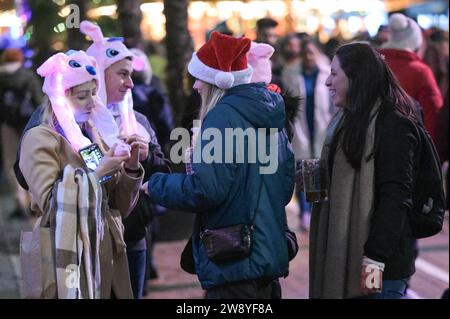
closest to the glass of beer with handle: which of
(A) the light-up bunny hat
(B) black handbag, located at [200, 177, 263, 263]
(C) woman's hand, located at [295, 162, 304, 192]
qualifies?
(C) woman's hand, located at [295, 162, 304, 192]

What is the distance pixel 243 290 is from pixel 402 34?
4.34m

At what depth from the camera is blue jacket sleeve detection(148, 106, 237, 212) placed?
4121 millimetres

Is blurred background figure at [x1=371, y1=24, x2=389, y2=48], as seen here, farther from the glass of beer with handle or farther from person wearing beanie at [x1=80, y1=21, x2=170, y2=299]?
the glass of beer with handle

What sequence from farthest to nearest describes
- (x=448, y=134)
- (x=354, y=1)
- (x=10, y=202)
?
(x=354, y=1), (x=10, y=202), (x=448, y=134)

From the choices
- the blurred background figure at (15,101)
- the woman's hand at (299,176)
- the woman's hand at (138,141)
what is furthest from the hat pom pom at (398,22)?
the blurred background figure at (15,101)

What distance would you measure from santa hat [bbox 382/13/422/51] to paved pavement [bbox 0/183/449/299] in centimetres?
210

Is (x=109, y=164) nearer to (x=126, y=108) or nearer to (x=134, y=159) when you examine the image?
(x=134, y=159)

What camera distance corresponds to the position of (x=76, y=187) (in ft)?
13.4

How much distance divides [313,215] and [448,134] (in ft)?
10.2

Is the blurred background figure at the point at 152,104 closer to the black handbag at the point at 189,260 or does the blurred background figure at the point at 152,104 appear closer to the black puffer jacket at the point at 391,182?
the black handbag at the point at 189,260

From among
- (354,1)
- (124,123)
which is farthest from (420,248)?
(354,1)

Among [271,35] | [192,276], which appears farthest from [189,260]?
[271,35]

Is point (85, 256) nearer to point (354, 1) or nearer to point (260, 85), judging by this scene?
point (260, 85)
